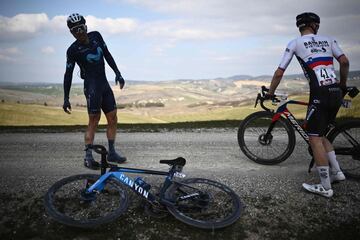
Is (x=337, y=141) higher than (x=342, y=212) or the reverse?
higher

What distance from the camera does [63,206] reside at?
4.27 m

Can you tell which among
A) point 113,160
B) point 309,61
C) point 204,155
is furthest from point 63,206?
point 309,61

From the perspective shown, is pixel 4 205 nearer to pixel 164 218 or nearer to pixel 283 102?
pixel 164 218

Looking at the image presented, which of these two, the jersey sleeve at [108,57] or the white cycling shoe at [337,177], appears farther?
the jersey sleeve at [108,57]

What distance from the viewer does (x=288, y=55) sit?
4.95 metres

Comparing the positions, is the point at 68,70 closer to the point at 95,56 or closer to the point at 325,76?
the point at 95,56

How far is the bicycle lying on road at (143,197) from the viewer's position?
379cm

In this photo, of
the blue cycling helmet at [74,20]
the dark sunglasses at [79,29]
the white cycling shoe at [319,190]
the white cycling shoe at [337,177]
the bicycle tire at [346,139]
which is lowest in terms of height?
the white cycling shoe at [319,190]

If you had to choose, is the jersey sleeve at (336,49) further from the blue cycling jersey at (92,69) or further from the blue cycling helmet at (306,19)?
the blue cycling jersey at (92,69)

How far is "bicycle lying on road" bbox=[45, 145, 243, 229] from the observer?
12.4 feet

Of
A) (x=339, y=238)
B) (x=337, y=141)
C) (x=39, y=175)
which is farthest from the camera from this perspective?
(x=39, y=175)

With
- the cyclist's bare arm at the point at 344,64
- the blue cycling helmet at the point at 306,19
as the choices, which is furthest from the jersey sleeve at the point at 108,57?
the cyclist's bare arm at the point at 344,64

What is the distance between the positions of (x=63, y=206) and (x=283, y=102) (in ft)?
15.4

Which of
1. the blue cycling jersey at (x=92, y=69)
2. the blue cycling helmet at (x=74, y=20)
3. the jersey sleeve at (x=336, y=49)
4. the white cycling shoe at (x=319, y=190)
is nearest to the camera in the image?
the white cycling shoe at (x=319, y=190)
